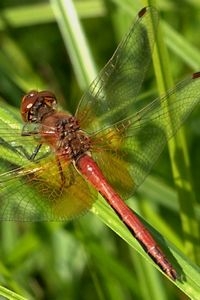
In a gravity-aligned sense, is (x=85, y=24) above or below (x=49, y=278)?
above

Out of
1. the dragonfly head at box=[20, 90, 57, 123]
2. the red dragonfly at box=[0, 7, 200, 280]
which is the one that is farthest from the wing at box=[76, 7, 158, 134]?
the dragonfly head at box=[20, 90, 57, 123]

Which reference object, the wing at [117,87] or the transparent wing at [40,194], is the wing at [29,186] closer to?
the transparent wing at [40,194]

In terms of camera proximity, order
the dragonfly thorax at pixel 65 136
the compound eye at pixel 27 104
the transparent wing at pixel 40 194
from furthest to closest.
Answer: the compound eye at pixel 27 104 < the dragonfly thorax at pixel 65 136 < the transparent wing at pixel 40 194

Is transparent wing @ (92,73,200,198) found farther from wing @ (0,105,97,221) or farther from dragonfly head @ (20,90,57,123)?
dragonfly head @ (20,90,57,123)

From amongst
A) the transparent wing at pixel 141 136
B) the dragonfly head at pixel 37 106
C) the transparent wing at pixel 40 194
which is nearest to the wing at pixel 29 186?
the transparent wing at pixel 40 194

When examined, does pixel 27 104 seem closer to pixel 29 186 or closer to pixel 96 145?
pixel 96 145

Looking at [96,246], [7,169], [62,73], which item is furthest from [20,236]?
→ [7,169]

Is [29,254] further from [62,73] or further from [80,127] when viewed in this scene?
[62,73]
